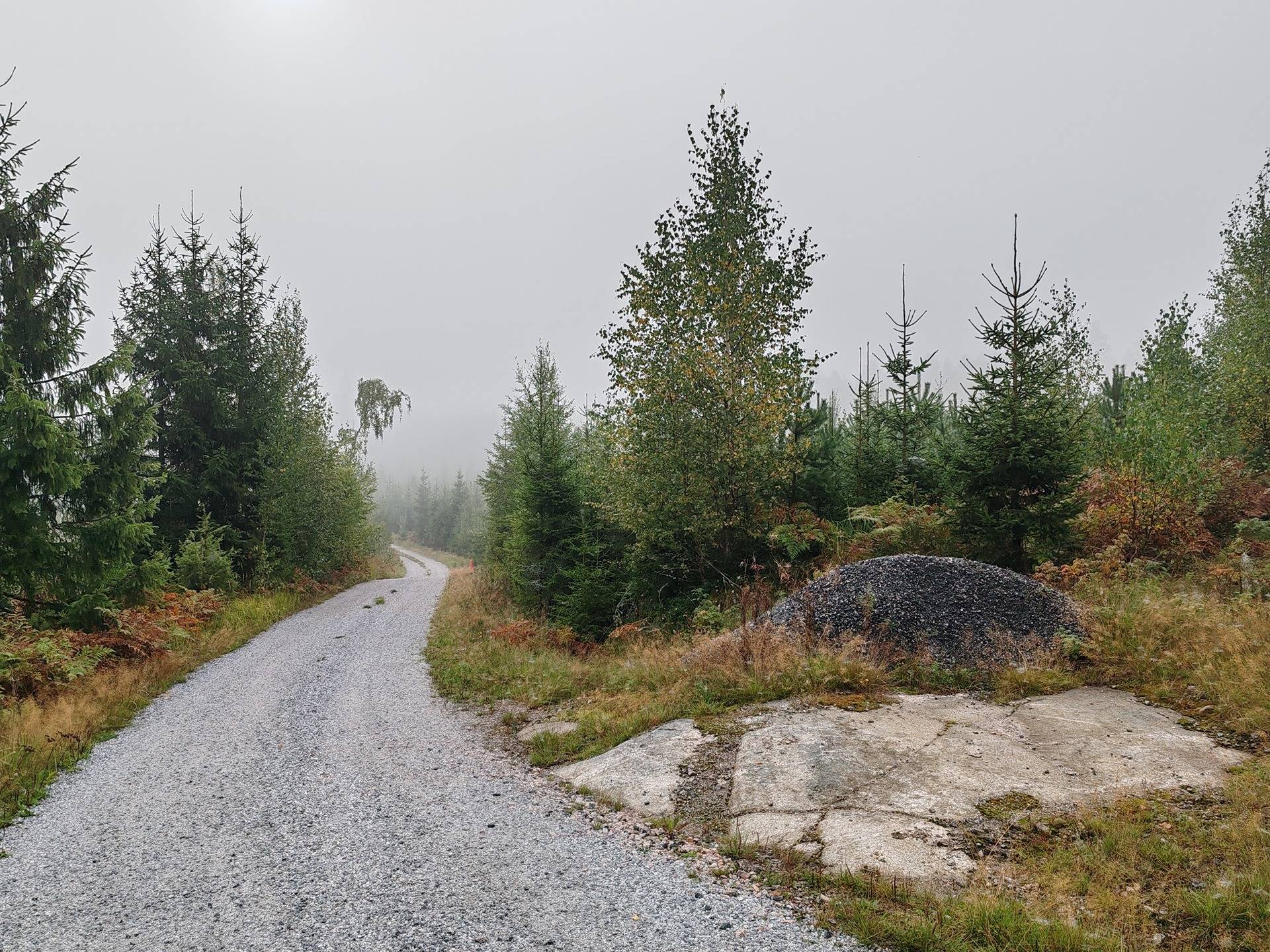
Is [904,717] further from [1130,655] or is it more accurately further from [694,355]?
[694,355]

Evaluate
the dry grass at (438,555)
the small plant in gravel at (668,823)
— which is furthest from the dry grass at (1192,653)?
the dry grass at (438,555)

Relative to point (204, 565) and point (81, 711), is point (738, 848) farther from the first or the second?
point (204, 565)

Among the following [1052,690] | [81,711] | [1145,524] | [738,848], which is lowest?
[81,711]

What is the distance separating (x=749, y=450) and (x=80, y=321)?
13944mm

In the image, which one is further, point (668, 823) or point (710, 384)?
point (710, 384)

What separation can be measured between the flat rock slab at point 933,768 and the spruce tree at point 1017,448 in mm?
4725

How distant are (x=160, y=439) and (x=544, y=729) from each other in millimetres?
18252

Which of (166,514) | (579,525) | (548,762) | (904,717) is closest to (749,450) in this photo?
(579,525)

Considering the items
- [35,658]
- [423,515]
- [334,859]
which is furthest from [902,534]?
[423,515]

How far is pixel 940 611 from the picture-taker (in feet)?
30.0

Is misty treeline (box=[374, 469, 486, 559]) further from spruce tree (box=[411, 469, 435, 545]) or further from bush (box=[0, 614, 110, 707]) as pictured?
bush (box=[0, 614, 110, 707])

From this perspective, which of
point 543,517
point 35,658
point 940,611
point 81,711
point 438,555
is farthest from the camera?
point 438,555

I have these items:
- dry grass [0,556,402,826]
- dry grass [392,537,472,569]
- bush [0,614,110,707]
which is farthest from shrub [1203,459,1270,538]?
dry grass [392,537,472,569]

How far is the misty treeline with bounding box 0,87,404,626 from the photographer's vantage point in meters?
10.7
